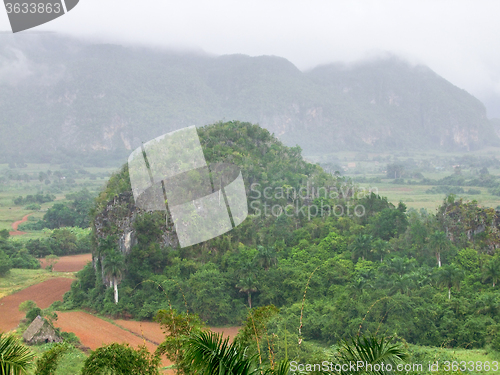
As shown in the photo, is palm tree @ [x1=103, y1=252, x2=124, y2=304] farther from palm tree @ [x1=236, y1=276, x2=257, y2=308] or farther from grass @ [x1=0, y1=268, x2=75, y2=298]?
grass @ [x1=0, y1=268, x2=75, y2=298]

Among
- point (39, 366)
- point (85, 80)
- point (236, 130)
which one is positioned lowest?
point (39, 366)

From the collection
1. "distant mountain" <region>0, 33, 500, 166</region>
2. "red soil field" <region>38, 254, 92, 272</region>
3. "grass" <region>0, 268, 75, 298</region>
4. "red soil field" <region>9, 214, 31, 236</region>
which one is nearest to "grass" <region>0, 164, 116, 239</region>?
"red soil field" <region>9, 214, 31, 236</region>

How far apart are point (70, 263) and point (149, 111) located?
130442 millimetres

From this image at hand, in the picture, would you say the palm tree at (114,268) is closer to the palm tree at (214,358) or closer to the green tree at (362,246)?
the green tree at (362,246)

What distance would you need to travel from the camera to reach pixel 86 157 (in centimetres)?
14738

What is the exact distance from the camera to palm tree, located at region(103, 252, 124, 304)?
27.5 m

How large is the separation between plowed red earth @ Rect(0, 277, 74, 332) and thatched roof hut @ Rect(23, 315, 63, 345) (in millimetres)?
4262

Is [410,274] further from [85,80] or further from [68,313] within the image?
[85,80]

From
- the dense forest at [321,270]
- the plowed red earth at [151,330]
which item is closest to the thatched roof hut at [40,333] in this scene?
the plowed red earth at [151,330]

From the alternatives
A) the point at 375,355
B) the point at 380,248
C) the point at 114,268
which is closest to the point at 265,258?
the point at 380,248

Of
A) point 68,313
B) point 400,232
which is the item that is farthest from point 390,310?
point 68,313

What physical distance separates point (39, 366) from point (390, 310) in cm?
1609

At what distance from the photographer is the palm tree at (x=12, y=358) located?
574 cm

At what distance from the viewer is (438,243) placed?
2709 centimetres
